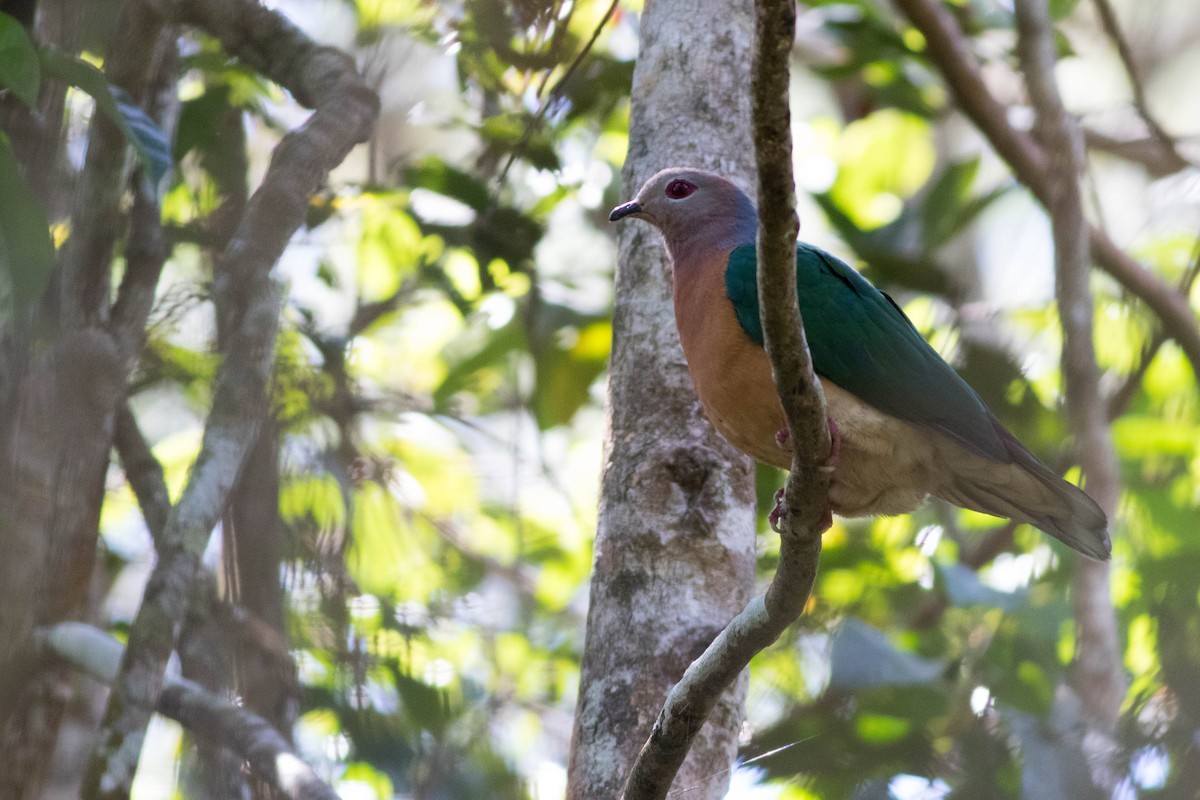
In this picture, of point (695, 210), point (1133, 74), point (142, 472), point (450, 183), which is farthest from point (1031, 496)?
point (1133, 74)

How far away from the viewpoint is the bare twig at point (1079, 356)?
15.7 feet

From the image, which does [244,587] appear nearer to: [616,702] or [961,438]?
[616,702]

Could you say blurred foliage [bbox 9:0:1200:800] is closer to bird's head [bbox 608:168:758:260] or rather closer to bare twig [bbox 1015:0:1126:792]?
bare twig [bbox 1015:0:1126:792]

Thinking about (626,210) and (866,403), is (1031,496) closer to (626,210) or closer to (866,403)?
(866,403)

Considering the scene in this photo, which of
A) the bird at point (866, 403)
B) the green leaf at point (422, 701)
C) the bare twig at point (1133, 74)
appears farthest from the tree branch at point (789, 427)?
the bare twig at point (1133, 74)

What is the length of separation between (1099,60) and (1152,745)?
923 centimetres

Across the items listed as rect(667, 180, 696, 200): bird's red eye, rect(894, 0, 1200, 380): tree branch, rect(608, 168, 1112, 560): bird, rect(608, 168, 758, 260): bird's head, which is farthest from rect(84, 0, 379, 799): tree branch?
rect(894, 0, 1200, 380): tree branch

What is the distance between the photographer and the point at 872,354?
3.71 m

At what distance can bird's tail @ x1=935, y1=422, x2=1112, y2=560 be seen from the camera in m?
3.74

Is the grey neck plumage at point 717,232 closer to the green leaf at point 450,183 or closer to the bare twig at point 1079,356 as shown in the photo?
the bare twig at point 1079,356

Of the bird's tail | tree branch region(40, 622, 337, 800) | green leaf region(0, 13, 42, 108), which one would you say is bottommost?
tree branch region(40, 622, 337, 800)

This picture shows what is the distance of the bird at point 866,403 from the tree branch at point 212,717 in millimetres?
1920

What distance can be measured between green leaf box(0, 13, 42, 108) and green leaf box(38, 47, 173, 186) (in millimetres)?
238

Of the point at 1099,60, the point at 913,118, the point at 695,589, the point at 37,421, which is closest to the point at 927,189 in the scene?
the point at 913,118
